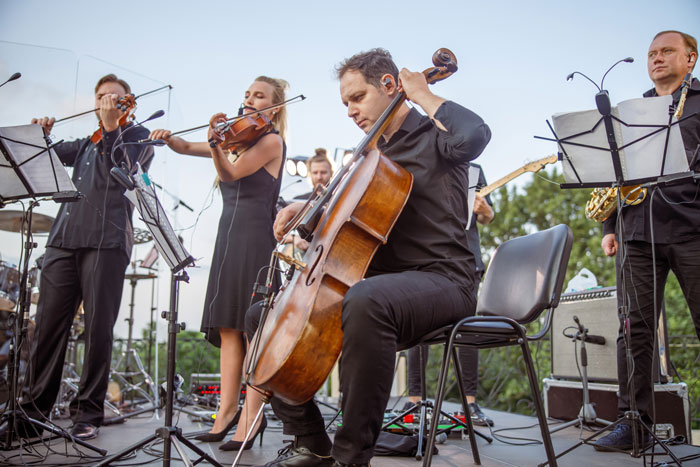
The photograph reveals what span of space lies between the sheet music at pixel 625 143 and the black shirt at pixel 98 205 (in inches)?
86.0

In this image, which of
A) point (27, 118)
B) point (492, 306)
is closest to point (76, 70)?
point (27, 118)

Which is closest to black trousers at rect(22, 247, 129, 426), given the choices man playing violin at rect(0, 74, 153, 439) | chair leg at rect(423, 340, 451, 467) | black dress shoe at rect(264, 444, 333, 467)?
man playing violin at rect(0, 74, 153, 439)

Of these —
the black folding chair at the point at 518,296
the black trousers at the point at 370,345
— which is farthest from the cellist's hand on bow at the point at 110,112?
the black folding chair at the point at 518,296

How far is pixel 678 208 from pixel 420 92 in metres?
1.50

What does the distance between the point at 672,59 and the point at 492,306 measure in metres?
1.62

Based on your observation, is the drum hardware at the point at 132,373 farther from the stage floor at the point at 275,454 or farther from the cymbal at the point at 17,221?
the stage floor at the point at 275,454

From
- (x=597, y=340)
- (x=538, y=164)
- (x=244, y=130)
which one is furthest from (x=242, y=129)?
(x=538, y=164)

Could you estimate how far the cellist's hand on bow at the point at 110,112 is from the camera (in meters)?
2.62

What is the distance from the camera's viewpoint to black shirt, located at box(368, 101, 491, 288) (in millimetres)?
1619

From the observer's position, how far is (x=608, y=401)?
332 centimetres

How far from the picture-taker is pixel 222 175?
241 centimetres

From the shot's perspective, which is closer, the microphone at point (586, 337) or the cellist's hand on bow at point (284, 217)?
the cellist's hand on bow at point (284, 217)

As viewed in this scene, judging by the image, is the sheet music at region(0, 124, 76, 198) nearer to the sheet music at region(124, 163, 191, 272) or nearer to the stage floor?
the sheet music at region(124, 163, 191, 272)

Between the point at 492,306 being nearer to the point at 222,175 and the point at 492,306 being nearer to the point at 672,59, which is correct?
the point at 222,175
